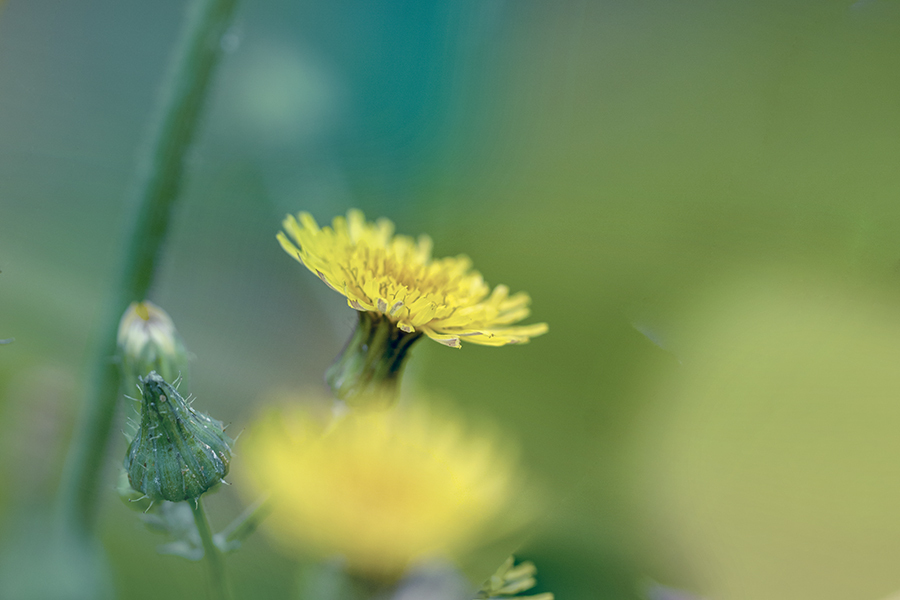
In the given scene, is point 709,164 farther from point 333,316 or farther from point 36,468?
point 36,468

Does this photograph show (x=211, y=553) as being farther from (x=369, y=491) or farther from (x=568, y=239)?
(x=568, y=239)

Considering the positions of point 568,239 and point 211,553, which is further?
point 568,239

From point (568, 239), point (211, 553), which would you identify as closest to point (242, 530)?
point (211, 553)

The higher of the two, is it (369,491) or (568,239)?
(568,239)

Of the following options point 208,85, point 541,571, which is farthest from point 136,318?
point 541,571

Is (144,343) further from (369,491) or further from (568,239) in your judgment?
(568,239)
